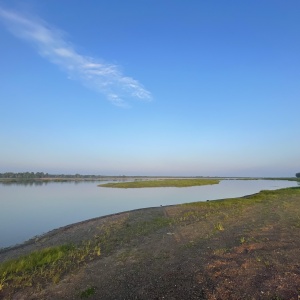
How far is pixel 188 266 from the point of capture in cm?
1159

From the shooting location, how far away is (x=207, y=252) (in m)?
13.4

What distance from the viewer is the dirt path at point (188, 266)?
30.6ft

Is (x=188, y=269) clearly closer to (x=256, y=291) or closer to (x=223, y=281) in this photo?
(x=223, y=281)

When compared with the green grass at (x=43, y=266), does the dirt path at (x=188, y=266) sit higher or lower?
higher

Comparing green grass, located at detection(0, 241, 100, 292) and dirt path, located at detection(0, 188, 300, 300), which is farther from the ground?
dirt path, located at detection(0, 188, 300, 300)

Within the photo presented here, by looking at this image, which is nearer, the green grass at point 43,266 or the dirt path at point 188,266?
the dirt path at point 188,266

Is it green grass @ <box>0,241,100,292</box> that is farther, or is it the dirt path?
green grass @ <box>0,241,100,292</box>

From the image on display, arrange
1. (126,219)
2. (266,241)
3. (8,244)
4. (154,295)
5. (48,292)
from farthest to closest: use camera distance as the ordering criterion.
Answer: (126,219), (8,244), (266,241), (48,292), (154,295)

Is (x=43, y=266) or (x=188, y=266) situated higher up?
(x=188, y=266)

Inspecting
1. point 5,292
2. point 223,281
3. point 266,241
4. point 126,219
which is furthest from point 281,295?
point 126,219

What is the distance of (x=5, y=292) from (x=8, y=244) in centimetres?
1168

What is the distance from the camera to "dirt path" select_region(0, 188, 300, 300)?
9.33 meters

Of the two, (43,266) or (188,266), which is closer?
(188,266)

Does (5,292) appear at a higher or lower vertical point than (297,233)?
lower
